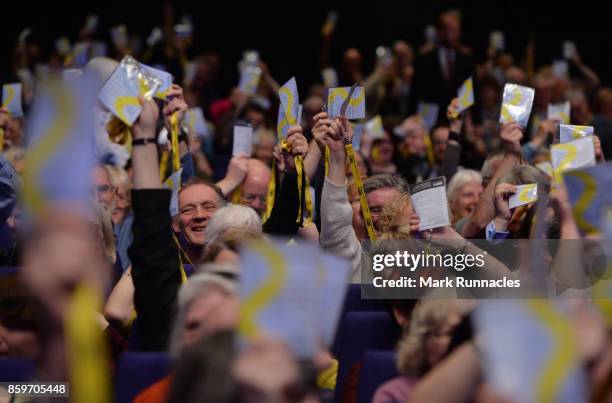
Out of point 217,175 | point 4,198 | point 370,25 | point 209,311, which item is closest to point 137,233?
point 209,311

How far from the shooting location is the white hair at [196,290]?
3189 mm

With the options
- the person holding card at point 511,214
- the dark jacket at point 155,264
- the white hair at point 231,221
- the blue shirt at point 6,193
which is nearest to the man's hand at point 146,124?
the dark jacket at point 155,264

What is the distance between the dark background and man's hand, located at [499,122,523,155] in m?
8.75

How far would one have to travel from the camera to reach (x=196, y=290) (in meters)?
3.21

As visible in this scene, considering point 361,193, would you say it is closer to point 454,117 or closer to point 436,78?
point 454,117

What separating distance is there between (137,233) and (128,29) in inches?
466

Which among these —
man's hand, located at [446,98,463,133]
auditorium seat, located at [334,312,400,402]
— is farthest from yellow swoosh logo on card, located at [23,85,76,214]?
man's hand, located at [446,98,463,133]

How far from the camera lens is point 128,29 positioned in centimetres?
1527

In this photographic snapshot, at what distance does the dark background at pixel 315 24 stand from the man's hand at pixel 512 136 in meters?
8.75

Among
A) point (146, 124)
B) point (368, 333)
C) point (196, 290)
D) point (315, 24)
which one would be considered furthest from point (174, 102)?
point (315, 24)

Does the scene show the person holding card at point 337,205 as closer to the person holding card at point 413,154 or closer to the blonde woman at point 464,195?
the blonde woman at point 464,195

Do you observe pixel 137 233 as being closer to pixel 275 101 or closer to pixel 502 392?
pixel 502 392

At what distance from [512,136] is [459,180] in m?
0.70

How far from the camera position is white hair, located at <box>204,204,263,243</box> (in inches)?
182
